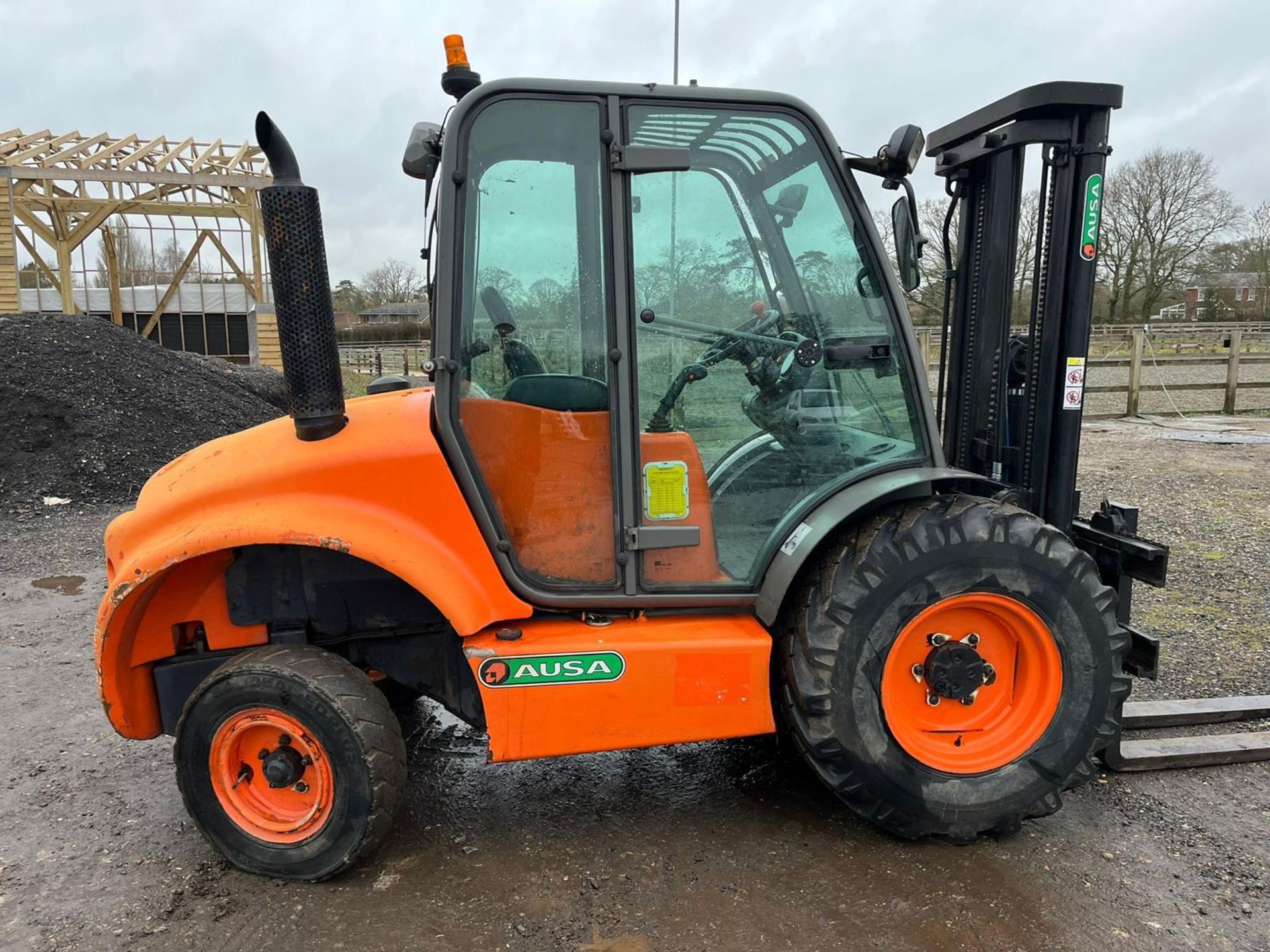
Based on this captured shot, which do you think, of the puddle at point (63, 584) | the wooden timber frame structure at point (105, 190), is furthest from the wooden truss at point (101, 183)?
the puddle at point (63, 584)

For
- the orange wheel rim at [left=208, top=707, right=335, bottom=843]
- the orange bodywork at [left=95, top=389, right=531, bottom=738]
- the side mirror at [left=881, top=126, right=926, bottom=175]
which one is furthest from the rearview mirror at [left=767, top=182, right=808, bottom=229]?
the orange wheel rim at [left=208, top=707, right=335, bottom=843]

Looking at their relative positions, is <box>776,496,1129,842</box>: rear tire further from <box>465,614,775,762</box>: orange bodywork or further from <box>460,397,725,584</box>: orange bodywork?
<box>460,397,725,584</box>: orange bodywork

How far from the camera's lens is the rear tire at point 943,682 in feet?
9.16

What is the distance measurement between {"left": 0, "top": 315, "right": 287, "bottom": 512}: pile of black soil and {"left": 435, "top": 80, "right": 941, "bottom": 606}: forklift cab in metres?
7.88

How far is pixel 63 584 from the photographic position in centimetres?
639

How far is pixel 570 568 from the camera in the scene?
292cm

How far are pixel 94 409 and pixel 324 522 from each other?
29.4 ft

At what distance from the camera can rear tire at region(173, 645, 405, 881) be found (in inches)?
111

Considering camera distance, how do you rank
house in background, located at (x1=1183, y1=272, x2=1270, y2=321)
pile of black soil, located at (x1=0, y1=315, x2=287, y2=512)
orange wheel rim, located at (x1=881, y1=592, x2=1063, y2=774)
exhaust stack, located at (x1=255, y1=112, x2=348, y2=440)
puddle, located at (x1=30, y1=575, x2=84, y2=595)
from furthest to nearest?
house in background, located at (x1=1183, y1=272, x2=1270, y2=321), pile of black soil, located at (x1=0, y1=315, x2=287, y2=512), puddle, located at (x1=30, y1=575, x2=84, y2=595), orange wheel rim, located at (x1=881, y1=592, x2=1063, y2=774), exhaust stack, located at (x1=255, y1=112, x2=348, y2=440)

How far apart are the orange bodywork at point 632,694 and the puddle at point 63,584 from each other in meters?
4.85

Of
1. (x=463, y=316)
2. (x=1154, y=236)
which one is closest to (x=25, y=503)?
(x=463, y=316)

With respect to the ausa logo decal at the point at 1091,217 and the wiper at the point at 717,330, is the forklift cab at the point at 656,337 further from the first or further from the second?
the ausa logo decal at the point at 1091,217

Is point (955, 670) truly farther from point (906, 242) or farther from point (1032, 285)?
point (1032, 285)

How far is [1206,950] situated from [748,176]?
266 centimetres
